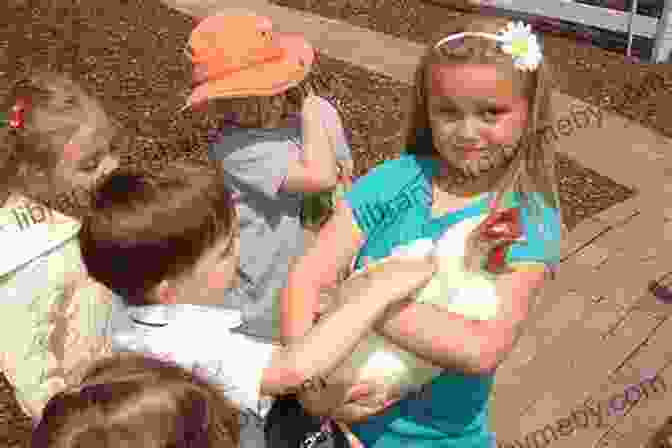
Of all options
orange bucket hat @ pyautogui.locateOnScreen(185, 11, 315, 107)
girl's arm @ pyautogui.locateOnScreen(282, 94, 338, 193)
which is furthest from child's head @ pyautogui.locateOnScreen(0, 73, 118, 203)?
girl's arm @ pyautogui.locateOnScreen(282, 94, 338, 193)

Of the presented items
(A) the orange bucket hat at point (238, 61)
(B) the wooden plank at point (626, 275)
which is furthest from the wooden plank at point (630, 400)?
(A) the orange bucket hat at point (238, 61)

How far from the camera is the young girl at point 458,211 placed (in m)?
1.70

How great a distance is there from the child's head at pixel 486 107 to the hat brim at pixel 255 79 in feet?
3.11

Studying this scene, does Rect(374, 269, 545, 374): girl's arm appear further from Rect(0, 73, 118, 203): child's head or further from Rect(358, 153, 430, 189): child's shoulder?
Rect(0, 73, 118, 203): child's head

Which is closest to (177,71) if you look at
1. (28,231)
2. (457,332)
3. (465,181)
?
(28,231)

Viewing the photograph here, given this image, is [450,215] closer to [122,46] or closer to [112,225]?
[112,225]

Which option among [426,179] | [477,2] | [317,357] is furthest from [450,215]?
[477,2]

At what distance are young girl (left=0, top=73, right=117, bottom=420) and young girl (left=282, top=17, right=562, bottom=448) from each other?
0.86 metres

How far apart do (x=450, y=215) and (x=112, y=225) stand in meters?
0.83

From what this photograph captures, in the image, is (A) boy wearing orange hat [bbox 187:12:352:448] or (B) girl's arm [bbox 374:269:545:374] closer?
(B) girl's arm [bbox 374:269:545:374]

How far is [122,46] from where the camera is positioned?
24.6 feet

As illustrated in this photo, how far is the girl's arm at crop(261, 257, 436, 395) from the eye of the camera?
5.19ft

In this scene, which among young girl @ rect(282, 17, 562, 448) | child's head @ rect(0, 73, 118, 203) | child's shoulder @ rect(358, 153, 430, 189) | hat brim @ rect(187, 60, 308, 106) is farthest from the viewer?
hat brim @ rect(187, 60, 308, 106)

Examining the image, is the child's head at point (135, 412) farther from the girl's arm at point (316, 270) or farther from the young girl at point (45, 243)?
the young girl at point (45, 243)
